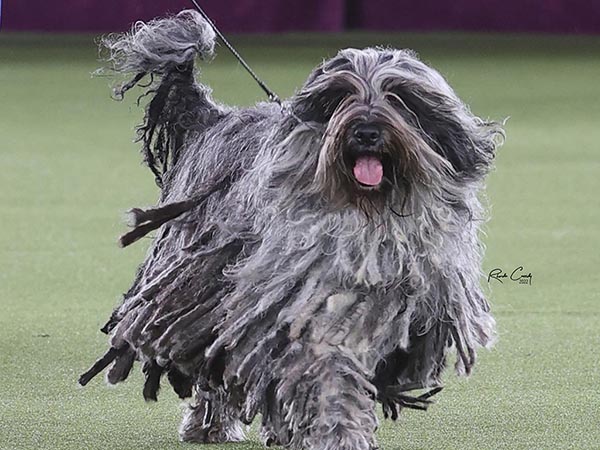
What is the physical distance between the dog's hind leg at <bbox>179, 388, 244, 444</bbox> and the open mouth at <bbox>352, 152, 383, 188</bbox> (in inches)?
48.3

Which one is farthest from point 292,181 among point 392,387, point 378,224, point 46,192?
point 46,192

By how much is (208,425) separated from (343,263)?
1.14m

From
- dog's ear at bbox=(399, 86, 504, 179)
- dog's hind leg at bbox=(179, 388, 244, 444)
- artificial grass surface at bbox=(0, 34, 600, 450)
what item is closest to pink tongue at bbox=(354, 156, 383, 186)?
dog's ear at bbox=(399, 86, 504, 179)

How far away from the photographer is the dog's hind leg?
5.55m

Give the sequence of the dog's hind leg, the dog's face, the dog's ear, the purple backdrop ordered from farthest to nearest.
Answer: the purple backdrop → the dog's hind leg → the dog's ear → the dog's face

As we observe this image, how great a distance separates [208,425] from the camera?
557 cm

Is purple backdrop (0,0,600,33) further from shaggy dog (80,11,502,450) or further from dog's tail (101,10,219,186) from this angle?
shaggy dog (80,11,502,450)

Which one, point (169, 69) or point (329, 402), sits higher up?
point (169, 69)

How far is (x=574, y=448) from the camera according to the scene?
526 centimetres

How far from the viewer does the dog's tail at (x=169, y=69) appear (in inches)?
226

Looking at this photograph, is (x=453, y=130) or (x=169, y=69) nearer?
(x=453, y=130)
